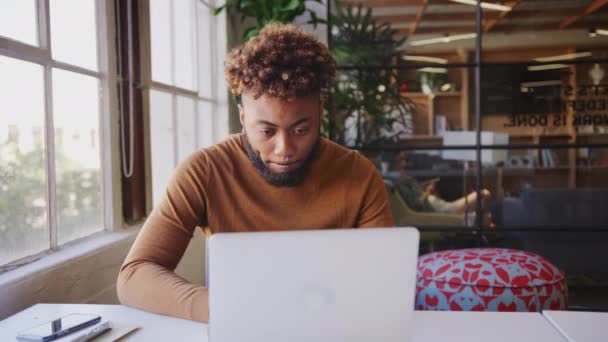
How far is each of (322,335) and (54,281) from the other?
1.06 metres

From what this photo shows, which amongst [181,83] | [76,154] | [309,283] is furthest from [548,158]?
[309,283]

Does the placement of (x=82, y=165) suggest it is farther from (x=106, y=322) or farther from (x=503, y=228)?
(x=503, y=228)

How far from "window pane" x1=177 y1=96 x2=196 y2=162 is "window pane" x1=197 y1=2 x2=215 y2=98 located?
214 mm

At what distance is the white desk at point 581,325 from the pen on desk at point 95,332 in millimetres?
962

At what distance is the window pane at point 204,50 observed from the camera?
12.1ft

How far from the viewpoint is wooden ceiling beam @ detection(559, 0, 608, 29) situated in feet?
11.9

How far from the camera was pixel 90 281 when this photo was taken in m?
1.95

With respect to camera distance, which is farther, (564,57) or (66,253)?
(564,57)

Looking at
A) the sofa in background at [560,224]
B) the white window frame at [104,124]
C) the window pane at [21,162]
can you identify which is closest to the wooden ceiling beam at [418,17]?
the sofa in background at [560,224]

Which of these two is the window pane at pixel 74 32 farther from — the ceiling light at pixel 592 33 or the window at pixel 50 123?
the ceiling light at pixel 592 33

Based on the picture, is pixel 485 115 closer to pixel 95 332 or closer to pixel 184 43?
pixel 184 43

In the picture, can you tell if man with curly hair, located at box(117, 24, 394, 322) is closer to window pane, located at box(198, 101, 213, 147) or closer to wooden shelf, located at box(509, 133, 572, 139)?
window pane, located at box(198, 101, 213, 147)

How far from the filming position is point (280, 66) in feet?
5.27

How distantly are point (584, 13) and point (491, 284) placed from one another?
2154mm
